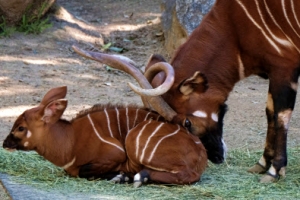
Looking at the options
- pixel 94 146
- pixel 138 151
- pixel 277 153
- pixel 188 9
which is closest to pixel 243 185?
pixel 277 153

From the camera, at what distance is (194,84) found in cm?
573

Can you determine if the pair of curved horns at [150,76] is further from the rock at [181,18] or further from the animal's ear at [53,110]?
the rock at [181,18]

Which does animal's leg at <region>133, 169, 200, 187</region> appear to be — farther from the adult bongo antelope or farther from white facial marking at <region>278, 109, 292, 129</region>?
white facial marking at <region>278, 109, 292, 129</region>

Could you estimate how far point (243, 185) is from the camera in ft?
18.5

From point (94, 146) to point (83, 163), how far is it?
0.16 m

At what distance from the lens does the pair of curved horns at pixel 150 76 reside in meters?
5.44

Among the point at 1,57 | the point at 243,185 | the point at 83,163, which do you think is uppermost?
the point at 1,57

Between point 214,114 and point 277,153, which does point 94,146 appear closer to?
point 214,114

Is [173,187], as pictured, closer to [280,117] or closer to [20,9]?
[280,117]

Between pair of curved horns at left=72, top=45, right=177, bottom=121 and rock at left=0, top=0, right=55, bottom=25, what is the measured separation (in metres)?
5.65

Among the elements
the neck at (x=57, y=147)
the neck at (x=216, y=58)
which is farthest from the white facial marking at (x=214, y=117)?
the neck at (x=57, y=147)

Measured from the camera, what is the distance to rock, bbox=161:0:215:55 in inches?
412

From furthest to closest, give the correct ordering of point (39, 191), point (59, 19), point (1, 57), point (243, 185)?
point (59, 19)
point (1, 57)
point (243, 185)
point (39, 191)

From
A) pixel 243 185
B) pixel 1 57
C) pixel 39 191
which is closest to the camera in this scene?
pixel 39 191
